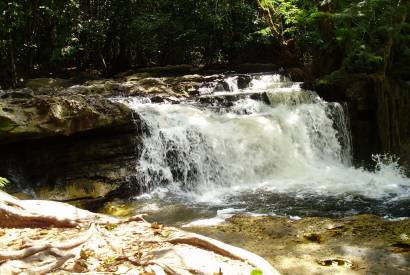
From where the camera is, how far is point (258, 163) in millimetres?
11336

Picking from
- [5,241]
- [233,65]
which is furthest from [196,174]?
[233,65]

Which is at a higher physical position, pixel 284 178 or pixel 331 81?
pixel 331 81

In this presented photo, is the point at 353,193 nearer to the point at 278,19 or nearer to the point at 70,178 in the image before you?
the point at 70,178

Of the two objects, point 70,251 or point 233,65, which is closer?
point 70,251

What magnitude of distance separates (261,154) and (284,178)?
0.92m

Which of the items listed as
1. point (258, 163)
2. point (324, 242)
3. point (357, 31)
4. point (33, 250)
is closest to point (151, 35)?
point (357, 31)

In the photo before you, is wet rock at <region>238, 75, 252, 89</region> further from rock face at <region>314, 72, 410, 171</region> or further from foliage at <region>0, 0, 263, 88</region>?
foliage at <region>0, 0, 263, 88</region>

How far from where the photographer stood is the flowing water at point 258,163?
8.61 meters

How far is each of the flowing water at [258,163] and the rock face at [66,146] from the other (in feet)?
2.23

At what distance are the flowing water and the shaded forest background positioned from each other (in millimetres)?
3079

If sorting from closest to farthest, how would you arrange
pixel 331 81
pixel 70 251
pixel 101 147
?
pixel 70 251, pixel 101 147, pixel 331 81

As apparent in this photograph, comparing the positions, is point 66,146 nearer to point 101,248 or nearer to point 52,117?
point 52,117

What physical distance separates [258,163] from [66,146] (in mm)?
4768

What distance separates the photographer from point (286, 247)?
547cm
